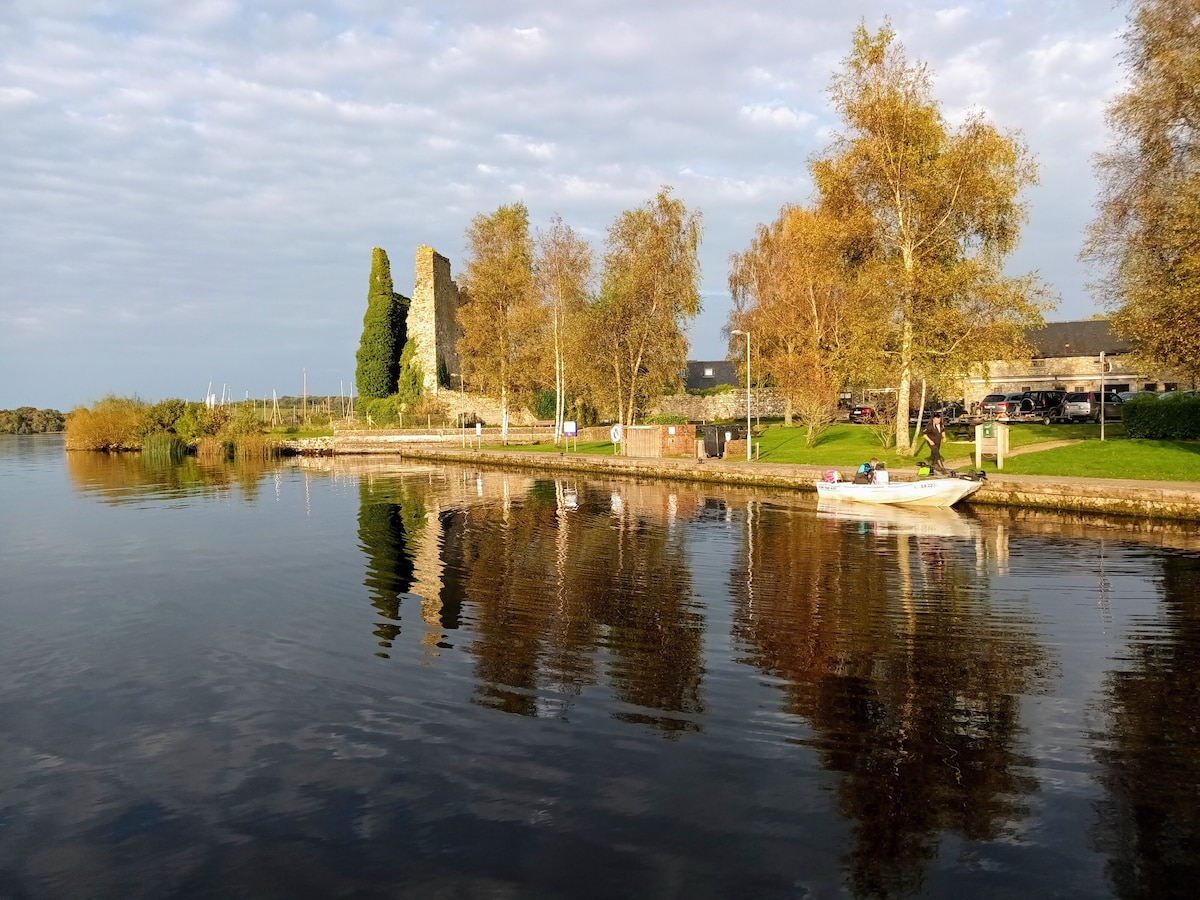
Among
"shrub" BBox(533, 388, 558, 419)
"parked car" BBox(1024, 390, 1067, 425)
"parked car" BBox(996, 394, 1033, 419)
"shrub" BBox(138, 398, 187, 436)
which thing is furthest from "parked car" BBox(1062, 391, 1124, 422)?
"shrub" BBox(138, 398, 187, 436)

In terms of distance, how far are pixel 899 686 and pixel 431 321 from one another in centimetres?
5654

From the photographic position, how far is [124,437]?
6500 centimetres

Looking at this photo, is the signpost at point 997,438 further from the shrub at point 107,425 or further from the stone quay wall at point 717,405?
the shrub at point 107,425

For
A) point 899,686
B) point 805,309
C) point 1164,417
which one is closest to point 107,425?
point 805,309

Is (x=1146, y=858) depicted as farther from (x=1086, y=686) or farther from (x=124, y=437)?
(x=124, y=437)

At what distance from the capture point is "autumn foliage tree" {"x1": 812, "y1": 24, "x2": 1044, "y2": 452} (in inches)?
Answer: 1200

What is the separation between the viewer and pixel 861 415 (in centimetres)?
5556

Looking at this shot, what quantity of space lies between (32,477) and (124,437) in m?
24.9

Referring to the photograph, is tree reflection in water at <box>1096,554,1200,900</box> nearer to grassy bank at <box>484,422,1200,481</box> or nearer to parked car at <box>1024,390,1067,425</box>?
grassy bank at <box>484,422,1200,481</box>

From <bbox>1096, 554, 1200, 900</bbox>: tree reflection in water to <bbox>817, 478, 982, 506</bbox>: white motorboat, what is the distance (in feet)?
39.2

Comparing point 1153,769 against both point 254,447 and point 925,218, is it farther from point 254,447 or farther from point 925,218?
point 254,447

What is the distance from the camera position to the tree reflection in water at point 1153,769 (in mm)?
5496

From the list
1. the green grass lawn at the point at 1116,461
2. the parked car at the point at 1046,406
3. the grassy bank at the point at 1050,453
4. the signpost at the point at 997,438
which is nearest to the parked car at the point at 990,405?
the parked car at the point at 1046,406

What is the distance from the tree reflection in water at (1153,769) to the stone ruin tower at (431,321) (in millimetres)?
55139
